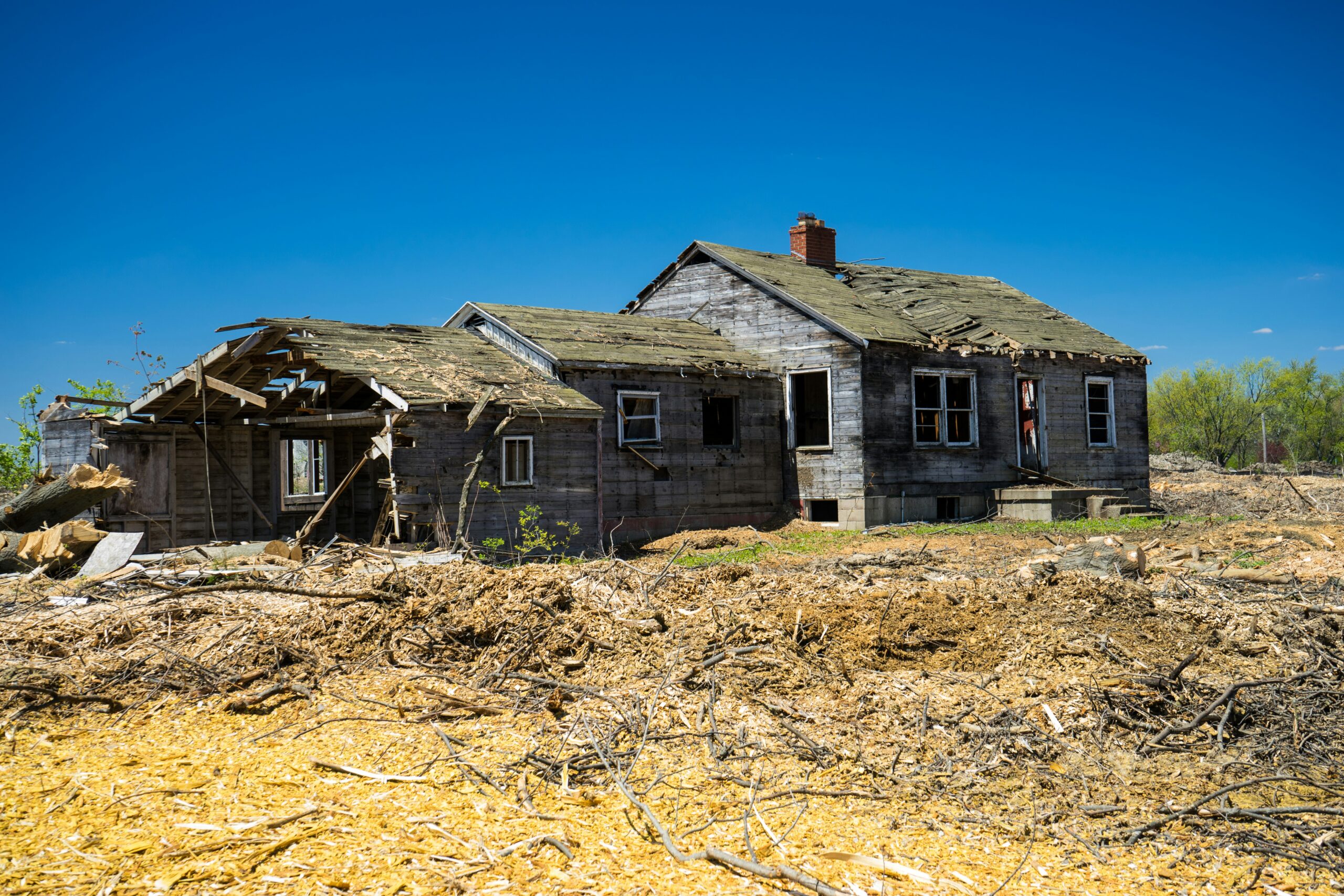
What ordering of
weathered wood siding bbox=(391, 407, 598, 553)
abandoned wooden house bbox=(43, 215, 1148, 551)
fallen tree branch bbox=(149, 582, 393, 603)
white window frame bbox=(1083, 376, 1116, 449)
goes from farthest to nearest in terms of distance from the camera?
1. white window frame bbox=(1083, 376, 1116, 449)
2. abandoned wooden house bbox=(43, 215, 1148, 551)
3. weathered wood siding bbox=(391, 407, 598, 553)
4. fallen tree branch bbox=(149, 582, 393, 603)

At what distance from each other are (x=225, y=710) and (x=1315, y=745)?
7.37 metres

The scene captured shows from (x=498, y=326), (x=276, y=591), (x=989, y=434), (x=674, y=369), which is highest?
(x=498, y=326)

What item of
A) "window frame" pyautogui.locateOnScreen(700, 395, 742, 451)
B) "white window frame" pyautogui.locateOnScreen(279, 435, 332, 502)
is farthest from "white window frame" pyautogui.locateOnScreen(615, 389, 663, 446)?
"white window frame" pyautogui.locateOnScreen(279, 435, 332, 502)

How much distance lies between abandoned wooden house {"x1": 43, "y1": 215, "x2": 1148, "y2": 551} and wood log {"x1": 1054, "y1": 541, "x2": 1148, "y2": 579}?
28.3ft

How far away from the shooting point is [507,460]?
54.0 ft

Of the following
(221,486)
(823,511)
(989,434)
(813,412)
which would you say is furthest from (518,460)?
(813,412)

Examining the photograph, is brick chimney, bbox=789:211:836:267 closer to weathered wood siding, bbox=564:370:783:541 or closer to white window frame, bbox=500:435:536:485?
weathered wood siding, bbox=564:370:783:541

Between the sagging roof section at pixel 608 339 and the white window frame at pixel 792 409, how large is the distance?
2.47 feet

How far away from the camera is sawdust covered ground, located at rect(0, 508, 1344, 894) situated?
467 cm

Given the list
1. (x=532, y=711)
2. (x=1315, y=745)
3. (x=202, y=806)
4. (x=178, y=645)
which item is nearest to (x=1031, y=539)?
(x=1315, y=745)

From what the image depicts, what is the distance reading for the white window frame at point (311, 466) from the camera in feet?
61.4

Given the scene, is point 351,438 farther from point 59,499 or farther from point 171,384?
point 59,499

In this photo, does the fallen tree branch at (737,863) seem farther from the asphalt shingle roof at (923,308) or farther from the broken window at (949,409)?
the broken window at (949,409)

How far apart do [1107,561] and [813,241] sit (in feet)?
54.8
